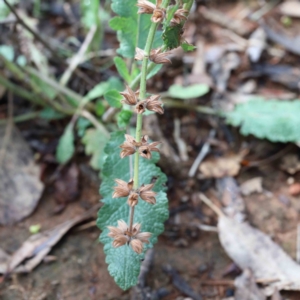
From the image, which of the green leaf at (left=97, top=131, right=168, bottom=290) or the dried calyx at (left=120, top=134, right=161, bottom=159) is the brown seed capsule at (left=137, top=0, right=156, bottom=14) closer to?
the dried calyx at (left=120, top=134, right=161, bottom=159)

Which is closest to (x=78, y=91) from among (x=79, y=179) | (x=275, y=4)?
(x=79, y=179)

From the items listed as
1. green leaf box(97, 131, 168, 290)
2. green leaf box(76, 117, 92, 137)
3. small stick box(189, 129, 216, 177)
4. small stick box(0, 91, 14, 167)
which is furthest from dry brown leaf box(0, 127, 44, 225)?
small stick box(189, 129, 216, 177)

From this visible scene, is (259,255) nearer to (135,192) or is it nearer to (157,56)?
(135,192)

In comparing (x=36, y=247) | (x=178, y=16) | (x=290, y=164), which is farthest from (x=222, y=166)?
(x=178, y=16)

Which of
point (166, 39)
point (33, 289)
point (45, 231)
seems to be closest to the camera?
point (166, 39)

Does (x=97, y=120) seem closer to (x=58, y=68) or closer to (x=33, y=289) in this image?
(x=58, y=68)

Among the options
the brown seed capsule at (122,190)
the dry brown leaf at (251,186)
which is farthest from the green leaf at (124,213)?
the dry brown leaf at (251,186)
